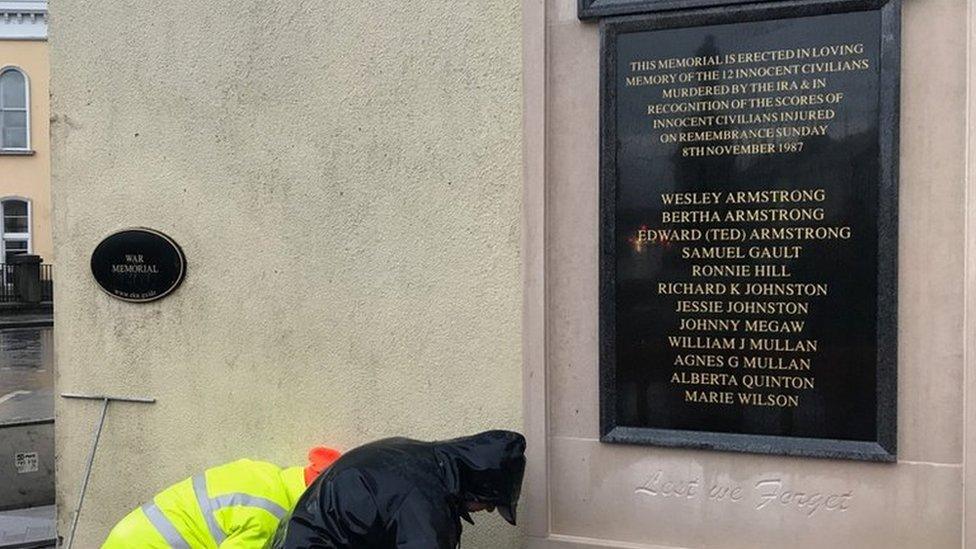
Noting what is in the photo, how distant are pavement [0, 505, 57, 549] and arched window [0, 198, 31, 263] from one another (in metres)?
22.3

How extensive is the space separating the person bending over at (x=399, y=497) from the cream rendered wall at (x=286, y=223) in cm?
90

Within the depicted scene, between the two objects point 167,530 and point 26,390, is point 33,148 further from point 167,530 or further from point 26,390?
point 167,530

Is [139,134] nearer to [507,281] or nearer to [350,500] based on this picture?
[507,281]

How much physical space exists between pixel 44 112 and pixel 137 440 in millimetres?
23846

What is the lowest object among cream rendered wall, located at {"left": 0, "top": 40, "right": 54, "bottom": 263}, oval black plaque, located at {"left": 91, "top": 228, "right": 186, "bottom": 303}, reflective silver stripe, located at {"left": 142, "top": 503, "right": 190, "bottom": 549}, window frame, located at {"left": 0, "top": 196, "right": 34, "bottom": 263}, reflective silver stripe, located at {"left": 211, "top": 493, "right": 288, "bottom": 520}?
reflective silver stripe, located at {"left": 142, "top": 503, "right": 190, "bottom": 549}

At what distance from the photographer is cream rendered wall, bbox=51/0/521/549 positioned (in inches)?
153

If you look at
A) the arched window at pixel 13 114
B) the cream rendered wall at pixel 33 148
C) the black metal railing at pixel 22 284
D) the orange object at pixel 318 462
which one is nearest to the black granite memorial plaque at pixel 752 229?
the orange object at pixel 318 462

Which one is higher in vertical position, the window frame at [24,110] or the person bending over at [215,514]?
the window frame at [24,110]

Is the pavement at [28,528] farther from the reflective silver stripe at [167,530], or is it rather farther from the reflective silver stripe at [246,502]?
the reflective silver stripe at [246,502]

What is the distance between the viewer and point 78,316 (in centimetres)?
460

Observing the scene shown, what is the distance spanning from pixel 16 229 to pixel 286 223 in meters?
25.2

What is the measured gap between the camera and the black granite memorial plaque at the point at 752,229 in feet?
10.9

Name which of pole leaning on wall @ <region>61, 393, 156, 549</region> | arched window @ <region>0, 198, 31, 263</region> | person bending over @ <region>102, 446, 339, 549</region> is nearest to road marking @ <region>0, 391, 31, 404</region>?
pole leaning on wall @ <region>61, 393, 156, 549</region>

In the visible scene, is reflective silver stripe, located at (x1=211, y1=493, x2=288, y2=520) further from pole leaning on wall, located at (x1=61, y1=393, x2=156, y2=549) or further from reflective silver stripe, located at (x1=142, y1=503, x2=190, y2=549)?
pole leaning on wall, located at (x1=61, y1=393, x2=156, y2=549)
